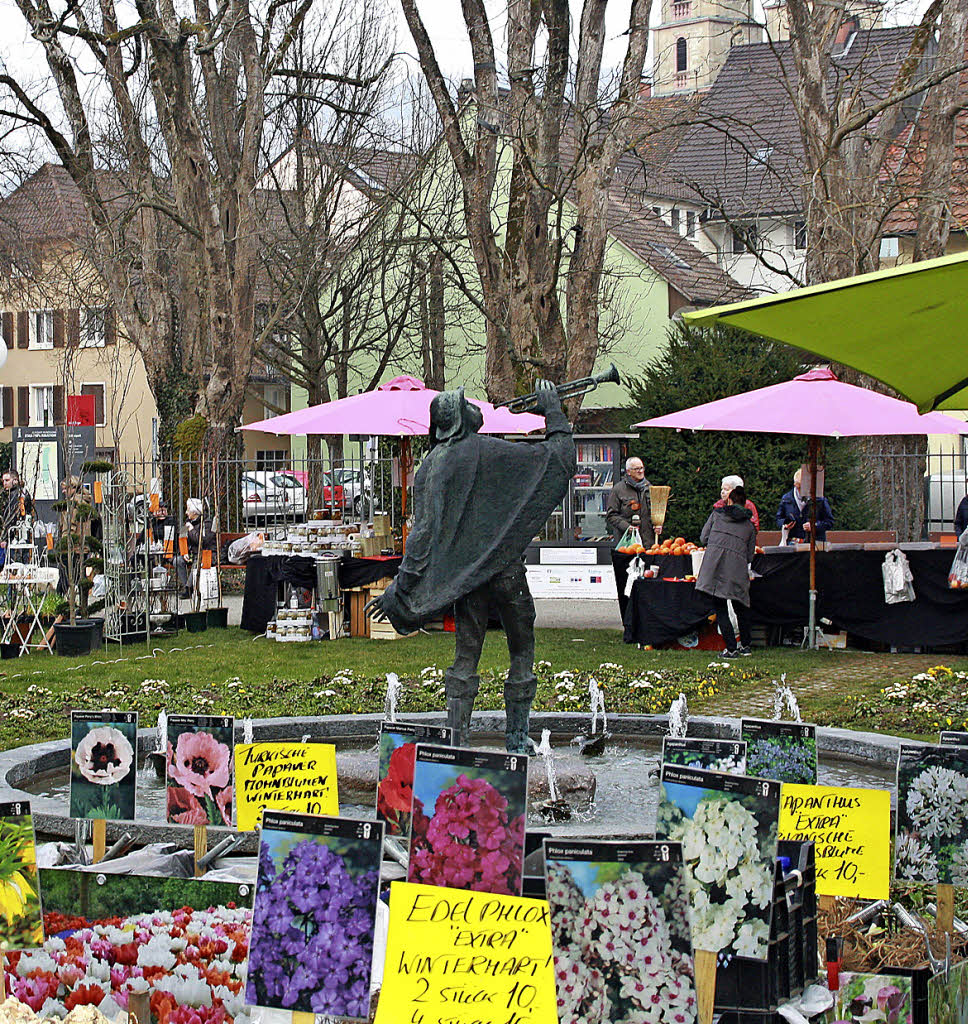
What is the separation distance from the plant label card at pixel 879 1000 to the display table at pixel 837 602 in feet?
36.0

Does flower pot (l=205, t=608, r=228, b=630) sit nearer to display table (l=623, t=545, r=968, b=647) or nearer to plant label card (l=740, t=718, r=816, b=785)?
display table (l=623, t=545, r=968, b=647)

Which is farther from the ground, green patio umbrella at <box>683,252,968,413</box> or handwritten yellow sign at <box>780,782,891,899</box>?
green patio umbrella at <box>683,252,968,413</box>

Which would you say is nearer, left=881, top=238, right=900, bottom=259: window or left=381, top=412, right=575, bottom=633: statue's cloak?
left=381, top=412, right=575, bottom=633: statue's cloak

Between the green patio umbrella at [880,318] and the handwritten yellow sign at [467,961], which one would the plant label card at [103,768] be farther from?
the green patio umbrella at [880,318]

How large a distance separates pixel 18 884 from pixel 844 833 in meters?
2.50

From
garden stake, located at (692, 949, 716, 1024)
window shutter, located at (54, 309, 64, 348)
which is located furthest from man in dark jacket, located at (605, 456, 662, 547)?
window shutter, located at (54, 309, 64, 348)

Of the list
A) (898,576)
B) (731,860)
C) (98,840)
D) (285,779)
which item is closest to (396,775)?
(285,779)

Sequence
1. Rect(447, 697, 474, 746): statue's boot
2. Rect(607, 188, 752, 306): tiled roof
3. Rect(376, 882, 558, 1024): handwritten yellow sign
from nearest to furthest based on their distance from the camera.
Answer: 1. Rect(376, 882, 558, 1024): handwritten yellow sign
2. Rect(447, 697, 474, 746): statue's boot
3. Rect(607, 188, 752, 306): tiled roof

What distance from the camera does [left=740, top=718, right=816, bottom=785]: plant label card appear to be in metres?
5.50

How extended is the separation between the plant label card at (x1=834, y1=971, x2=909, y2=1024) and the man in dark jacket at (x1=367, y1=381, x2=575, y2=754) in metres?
3.25

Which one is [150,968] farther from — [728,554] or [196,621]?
[196,621]

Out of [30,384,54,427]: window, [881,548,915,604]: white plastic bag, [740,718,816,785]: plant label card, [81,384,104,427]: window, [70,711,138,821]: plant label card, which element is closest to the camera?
[740,718,816,785]: plant label card

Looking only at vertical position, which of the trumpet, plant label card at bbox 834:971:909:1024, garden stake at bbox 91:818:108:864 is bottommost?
garden stake at bbox 91:818:108:864

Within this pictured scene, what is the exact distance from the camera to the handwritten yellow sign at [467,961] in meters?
3.35
